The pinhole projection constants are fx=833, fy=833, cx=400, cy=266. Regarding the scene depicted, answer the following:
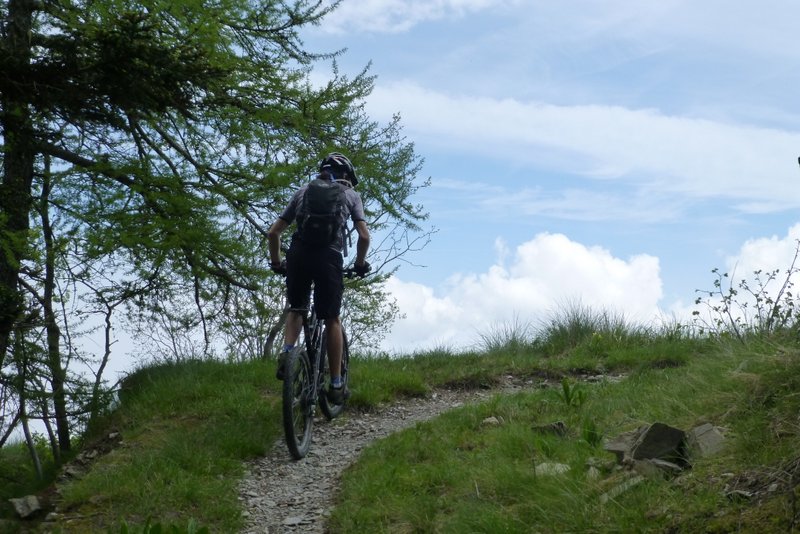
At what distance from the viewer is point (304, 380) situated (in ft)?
23.2

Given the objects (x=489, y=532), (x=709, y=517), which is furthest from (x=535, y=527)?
(x=709, y=517)

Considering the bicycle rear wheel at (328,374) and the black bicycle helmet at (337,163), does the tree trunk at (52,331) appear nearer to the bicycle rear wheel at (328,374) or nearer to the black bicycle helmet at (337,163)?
the bicycle rear wheel at (328,374)

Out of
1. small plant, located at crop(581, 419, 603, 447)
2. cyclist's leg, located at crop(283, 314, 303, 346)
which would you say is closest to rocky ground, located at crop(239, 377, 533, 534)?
cyclist's leg, located at crop(283, 314, 303, 346)

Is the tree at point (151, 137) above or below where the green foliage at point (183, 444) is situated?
above

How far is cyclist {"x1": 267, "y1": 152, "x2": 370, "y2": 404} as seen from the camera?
22.5 ft

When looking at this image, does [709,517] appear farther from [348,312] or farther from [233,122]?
[348,312]

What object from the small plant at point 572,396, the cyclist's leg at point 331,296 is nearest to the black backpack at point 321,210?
the cyclist's leg at point 331,296

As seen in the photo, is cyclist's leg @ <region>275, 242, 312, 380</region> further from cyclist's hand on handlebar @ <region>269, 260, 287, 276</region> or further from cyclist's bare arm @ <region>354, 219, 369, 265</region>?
cyclist's bare arm @ <region>354, 219, 369, 265</region>

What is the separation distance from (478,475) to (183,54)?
524cm

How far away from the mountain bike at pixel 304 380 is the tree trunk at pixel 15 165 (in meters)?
2.69

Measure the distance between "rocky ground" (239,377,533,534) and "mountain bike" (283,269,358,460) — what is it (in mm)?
215

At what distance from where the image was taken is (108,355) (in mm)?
11742

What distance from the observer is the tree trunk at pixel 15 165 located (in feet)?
26.6

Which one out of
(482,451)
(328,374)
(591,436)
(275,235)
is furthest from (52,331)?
(591,436)
